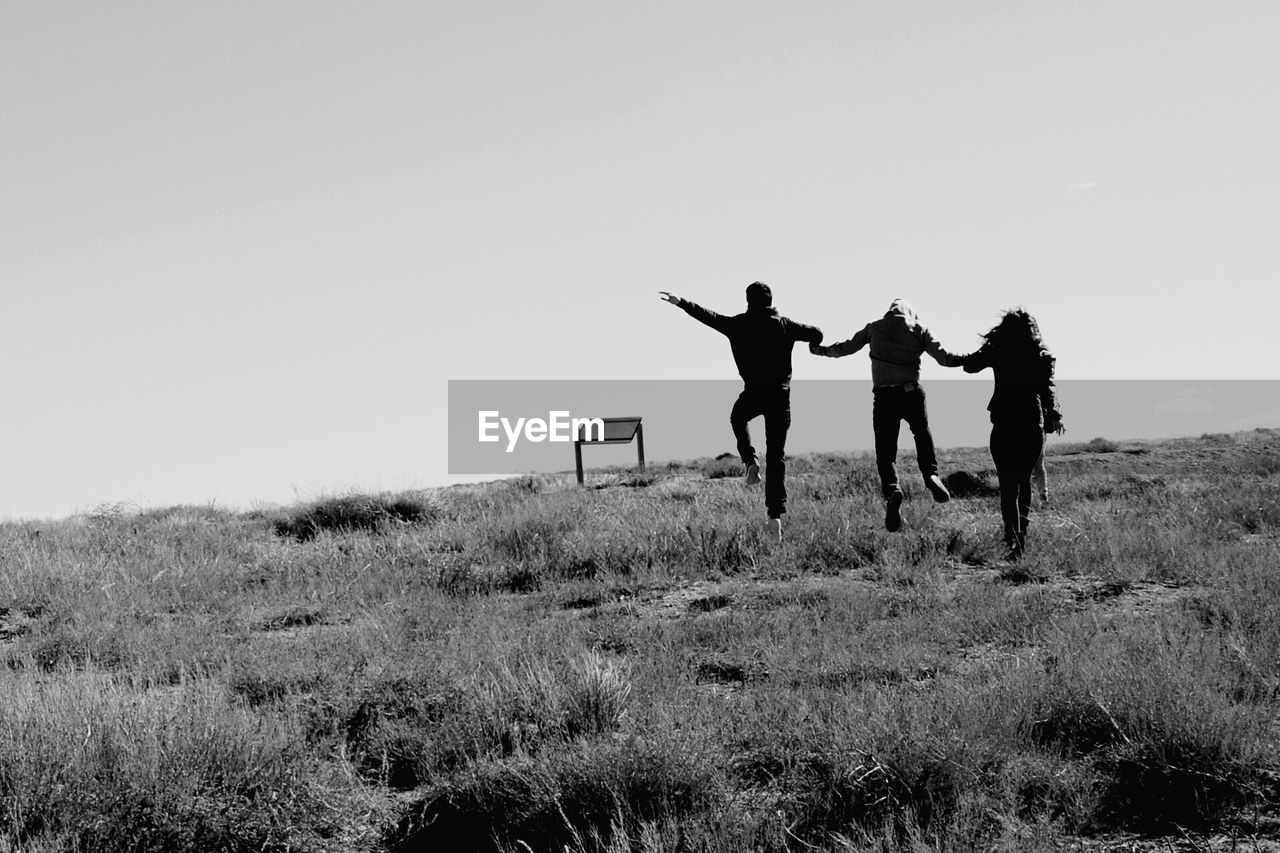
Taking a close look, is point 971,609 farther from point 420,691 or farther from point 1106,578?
point 420,691

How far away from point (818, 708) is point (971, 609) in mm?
2965

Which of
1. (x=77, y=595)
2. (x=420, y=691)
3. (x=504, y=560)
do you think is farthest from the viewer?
(x=504, y=560)

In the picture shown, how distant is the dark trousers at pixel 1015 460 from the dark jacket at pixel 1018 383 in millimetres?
80

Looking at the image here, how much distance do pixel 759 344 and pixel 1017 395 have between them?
2.54m

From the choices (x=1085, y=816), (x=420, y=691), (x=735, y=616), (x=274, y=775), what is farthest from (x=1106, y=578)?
(x=274, y=775)

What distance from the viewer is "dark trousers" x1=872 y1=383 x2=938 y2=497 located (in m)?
11.4

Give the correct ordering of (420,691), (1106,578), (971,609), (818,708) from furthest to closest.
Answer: (1106,578)
(971,609)
(420,691)
(818,708)

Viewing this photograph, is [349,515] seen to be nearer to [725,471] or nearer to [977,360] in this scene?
[725,471]

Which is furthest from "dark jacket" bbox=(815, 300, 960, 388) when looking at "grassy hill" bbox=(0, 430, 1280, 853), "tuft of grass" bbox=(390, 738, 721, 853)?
"tuft of grass" bbox=(390, 738, 721, 853)

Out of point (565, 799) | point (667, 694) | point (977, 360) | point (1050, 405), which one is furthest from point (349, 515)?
point (565, 799)

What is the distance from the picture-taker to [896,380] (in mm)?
11266

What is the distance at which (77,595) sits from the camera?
11016 millimetres

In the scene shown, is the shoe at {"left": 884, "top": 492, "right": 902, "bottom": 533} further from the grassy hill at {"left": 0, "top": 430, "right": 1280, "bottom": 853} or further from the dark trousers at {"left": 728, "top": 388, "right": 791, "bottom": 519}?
the dark trousers at {"left": 728, "top": 388, "right": 791, "bottom": 519}

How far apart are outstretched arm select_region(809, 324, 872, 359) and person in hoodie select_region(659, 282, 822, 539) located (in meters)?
0.17
